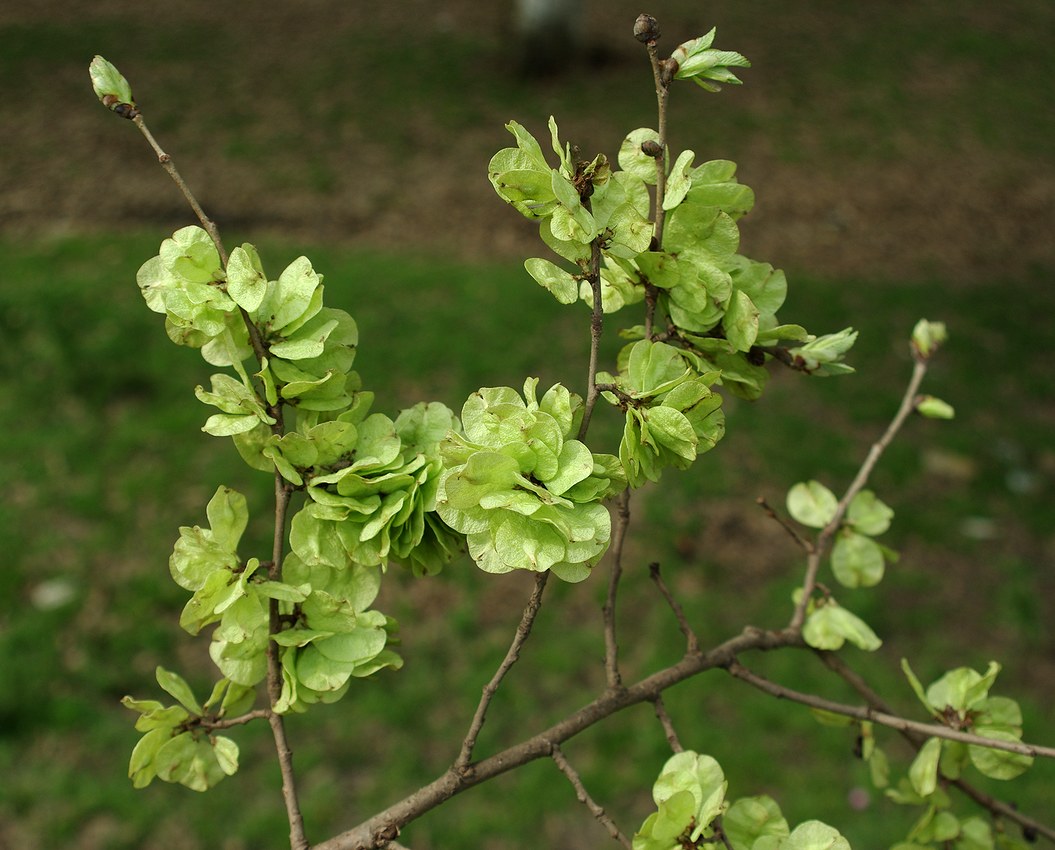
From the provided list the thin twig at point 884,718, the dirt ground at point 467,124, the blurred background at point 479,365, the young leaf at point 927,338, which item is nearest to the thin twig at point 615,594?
the thin twig at point 884,718

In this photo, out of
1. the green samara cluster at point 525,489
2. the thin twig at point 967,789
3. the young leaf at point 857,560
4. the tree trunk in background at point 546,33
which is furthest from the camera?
the tree trunk in background at point 546,33

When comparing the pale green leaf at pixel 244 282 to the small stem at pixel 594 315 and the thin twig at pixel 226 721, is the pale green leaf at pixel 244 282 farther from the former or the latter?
the thin twig at pixel 226 721

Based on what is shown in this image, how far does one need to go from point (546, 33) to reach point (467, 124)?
1168 mm

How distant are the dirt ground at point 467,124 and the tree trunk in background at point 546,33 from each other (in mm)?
120

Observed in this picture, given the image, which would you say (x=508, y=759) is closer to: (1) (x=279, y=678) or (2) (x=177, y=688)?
(1) (x=279, y=678)

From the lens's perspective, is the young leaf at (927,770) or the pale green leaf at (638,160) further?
the young leaf at (927,770)

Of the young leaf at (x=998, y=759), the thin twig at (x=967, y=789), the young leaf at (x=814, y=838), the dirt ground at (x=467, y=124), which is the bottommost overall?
the dirt ground at (x=467, y=124)

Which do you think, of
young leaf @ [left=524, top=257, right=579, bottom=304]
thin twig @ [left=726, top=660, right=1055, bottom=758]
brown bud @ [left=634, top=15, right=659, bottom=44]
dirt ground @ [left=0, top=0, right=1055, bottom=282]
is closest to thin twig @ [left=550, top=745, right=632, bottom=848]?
thin twig @ [left=726, top=660, right=1055, bottom=758]

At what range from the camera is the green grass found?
9.32 ft

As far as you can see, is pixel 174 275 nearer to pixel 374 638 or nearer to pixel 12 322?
pixel 374 638

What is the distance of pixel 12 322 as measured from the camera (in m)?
4.43

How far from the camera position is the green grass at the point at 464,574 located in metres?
2.84

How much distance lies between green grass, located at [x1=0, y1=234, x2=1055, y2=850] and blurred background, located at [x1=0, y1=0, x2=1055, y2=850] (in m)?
0.01

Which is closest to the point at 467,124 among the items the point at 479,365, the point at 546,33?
the point at 546,33
